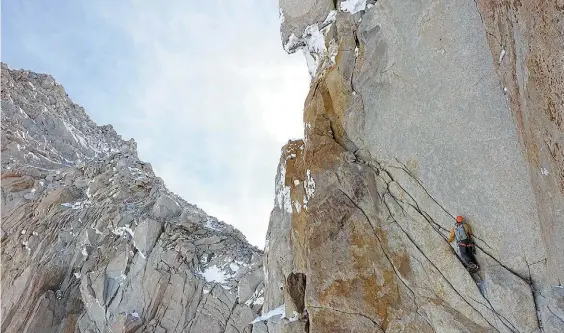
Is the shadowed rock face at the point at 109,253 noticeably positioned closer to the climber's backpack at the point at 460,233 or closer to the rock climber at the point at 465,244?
the rock climber at the point at 465,244

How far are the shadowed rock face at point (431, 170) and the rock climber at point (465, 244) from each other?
0.19 metres

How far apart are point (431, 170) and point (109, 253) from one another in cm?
2857

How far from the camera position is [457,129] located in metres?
11.9

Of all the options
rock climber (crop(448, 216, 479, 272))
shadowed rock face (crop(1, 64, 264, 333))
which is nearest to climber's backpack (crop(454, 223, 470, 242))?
rock climber (crop(448, 216, 479, 272))

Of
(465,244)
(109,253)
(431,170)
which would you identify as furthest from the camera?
(109,253)

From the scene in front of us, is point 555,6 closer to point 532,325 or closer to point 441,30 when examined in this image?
point 441,30

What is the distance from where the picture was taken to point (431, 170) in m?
12.5

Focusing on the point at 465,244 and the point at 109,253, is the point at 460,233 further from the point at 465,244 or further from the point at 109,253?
the point at 109,253

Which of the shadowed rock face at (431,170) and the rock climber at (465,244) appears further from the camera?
the rock climber at (465,244)

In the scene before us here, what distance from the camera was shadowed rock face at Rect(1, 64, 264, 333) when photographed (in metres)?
28.6

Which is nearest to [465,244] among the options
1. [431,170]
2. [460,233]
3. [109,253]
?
[460,233]

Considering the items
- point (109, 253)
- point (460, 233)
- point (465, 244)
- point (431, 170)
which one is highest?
point (109, 253)

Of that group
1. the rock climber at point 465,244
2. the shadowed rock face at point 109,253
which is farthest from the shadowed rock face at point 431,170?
the shadowed rock face at point 109,253

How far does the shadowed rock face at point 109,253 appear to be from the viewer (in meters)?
28.6
